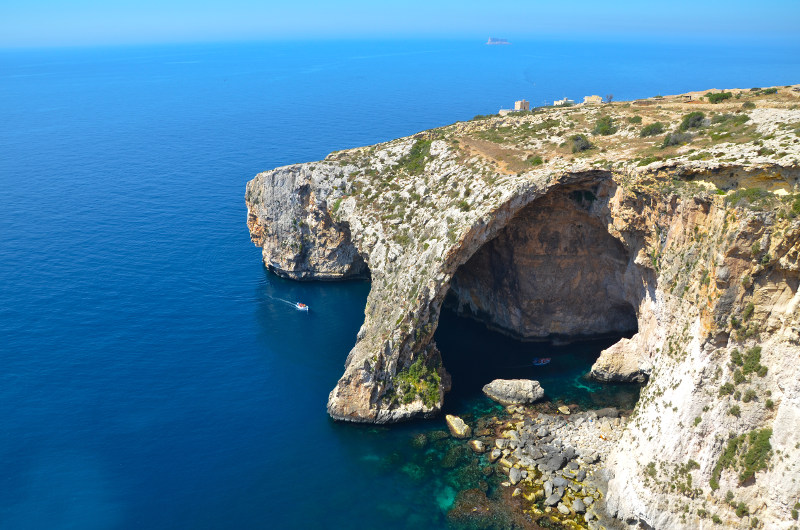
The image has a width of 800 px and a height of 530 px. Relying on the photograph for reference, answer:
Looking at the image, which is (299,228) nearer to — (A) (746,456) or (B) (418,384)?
(B) (418,384)

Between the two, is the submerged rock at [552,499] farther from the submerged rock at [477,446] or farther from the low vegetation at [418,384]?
the low vegetation at [418,384]

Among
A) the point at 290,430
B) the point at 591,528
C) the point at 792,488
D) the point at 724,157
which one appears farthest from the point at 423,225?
the point at 792,488

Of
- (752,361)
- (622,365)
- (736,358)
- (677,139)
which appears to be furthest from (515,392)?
(677,139)

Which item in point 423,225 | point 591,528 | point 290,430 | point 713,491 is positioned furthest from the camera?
point 423,225

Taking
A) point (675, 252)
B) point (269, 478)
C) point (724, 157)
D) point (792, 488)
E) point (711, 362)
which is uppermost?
point (724, 157)

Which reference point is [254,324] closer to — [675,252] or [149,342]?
[149,342]

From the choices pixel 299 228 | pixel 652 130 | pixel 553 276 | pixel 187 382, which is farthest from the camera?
pixel 299 228
